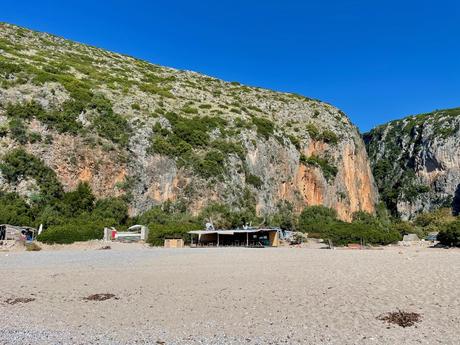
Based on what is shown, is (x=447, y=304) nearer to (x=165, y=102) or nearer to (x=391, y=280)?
(x=391, y=280)

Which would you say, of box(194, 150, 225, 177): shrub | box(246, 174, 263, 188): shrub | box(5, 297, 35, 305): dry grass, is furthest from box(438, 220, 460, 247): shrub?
box(5, 297, 35, 305): dry grass

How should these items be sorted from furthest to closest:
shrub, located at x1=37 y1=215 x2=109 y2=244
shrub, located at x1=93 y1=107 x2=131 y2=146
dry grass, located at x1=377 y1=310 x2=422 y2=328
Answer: shrub, located at x1=93 y1=107 x2=131 y2=146 → shrub, located at x1=37 y1=215 x2=109 y2=244 → dry grass, located at x1=377 y1=310 x2=422 y2=328

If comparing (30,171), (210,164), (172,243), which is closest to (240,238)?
(172,243)

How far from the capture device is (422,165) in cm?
9212

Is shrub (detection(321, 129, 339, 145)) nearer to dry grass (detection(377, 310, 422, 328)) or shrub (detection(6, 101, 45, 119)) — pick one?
shrub (detection(6, 101, 45, 119))

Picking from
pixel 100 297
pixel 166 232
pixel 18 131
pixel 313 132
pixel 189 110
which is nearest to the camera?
pixel 100 297

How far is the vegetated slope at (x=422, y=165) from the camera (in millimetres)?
85875

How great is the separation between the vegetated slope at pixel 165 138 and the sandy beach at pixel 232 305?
25.1m

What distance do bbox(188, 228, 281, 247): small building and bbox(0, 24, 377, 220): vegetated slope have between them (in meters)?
6.22

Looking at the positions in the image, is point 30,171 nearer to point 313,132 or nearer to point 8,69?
point 8,69

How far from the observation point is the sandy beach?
7.24m

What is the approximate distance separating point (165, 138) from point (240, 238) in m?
15.5

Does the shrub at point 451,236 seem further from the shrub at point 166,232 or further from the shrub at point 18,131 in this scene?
the shrub at point 18,131

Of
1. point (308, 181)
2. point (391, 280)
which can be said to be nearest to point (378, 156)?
point (308, 181)
